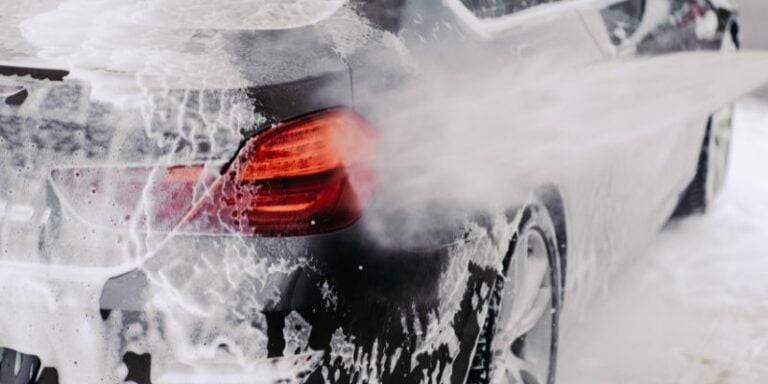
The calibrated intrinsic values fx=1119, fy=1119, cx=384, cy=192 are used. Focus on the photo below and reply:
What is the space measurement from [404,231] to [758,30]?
9322 mm

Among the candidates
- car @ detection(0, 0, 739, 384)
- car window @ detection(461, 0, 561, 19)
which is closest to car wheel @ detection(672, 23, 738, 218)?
car window @ detection(461, 0, 561, 19)

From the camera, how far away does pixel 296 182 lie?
228cm

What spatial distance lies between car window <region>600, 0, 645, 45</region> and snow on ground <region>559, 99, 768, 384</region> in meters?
1.05

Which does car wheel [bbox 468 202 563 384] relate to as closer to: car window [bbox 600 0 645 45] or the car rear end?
the car rear end

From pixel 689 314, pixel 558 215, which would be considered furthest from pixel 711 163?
pixel 558 215

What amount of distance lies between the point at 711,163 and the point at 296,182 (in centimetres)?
393

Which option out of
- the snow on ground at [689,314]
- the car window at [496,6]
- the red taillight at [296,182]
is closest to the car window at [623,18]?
the car window at [496,6]

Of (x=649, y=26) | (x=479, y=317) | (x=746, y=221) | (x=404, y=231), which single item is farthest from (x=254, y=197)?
(x=746, y=221)

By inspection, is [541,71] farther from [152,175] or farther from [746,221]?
[746,221]

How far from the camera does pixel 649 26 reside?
13.8 feet

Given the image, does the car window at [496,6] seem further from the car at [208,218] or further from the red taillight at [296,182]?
the red taillight at [296,182]

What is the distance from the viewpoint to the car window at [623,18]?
12.6 ft

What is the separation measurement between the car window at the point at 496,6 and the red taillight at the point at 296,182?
82cm

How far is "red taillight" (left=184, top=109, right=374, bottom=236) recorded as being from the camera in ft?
7.22
